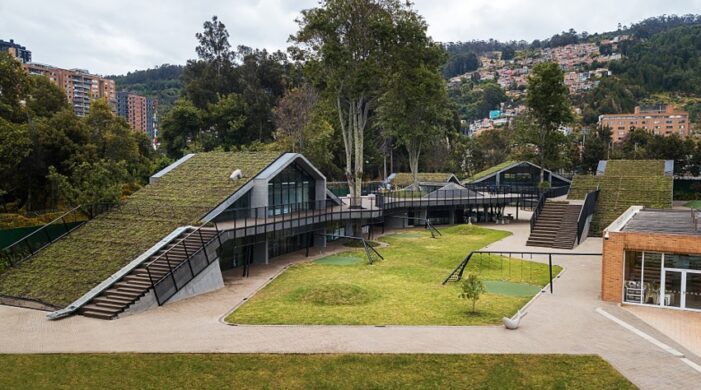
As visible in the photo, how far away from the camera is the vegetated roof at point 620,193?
3816cm

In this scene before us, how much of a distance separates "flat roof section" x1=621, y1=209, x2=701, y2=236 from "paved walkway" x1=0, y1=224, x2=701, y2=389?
4304mm

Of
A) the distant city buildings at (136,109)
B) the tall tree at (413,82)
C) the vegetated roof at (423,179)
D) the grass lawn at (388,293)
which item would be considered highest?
the distant city buildings at (136,109)

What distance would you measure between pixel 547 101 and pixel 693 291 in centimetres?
3597

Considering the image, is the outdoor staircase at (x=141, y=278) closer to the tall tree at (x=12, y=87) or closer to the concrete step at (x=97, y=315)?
the concrete step at (x=97, y=315)

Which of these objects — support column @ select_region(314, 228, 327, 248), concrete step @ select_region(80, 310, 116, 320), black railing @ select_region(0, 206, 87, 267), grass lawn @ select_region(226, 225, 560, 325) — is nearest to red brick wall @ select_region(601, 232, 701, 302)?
grass lawn @ select_region(226, 225, 560, 325)

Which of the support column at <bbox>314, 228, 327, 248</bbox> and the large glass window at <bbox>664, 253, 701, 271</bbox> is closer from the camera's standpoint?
the large glass window at <bbox>664, 253, 701, 271</bbox>

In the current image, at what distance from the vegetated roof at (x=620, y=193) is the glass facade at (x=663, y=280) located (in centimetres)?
1817

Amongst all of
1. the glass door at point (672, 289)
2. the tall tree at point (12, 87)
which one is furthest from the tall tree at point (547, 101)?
the tall tree at point (12, 87)

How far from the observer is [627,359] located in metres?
14.8

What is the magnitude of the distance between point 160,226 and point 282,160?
927cm

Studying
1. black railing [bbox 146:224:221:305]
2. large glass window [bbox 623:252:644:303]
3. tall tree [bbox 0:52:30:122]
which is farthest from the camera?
tall tree [bbox 0:52:30:122]

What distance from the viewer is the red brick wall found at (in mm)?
19656

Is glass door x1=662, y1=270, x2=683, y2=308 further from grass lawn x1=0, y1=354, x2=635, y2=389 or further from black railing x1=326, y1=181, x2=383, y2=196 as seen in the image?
black railing x1=326, y1=181, x2=383, y2=196

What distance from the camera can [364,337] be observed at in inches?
666
